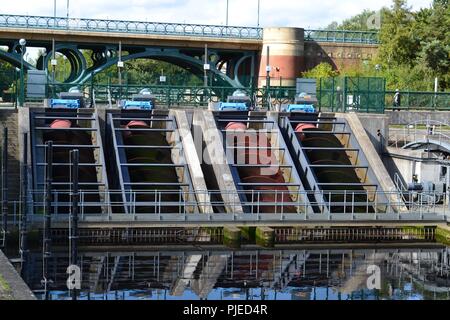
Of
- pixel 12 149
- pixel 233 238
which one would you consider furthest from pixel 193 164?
pixel 12 149

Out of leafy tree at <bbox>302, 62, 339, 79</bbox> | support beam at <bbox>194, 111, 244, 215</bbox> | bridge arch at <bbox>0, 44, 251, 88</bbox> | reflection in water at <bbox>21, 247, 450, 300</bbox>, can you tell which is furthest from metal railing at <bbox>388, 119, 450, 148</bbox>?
bridge arch at <bbox>0, 44, 251, 88</bbox>

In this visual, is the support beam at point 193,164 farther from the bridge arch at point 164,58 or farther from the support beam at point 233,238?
the bridge arch at point 164,58

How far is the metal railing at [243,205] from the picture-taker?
33.4 m

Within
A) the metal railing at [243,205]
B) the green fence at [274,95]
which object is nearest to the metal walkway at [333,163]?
the metal railing at [243,205]

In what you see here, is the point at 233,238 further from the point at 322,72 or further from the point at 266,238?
the point at 322,72

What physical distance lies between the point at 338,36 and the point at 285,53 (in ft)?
22.1

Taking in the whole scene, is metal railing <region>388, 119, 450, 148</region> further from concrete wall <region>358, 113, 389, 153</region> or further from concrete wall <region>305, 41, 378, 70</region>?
concrete wall <region>305, 41, 378, 70</region>

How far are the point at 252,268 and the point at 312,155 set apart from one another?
470 inches

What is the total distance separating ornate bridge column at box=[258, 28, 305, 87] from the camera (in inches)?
2847

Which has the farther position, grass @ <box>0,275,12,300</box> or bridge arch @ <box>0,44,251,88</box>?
bridge arch @ <box>0,44,251,88</box>

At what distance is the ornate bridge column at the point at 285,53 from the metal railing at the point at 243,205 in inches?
1381

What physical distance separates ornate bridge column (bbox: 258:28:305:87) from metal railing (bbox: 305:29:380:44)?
1.57 meters

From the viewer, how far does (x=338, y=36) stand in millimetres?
77188
